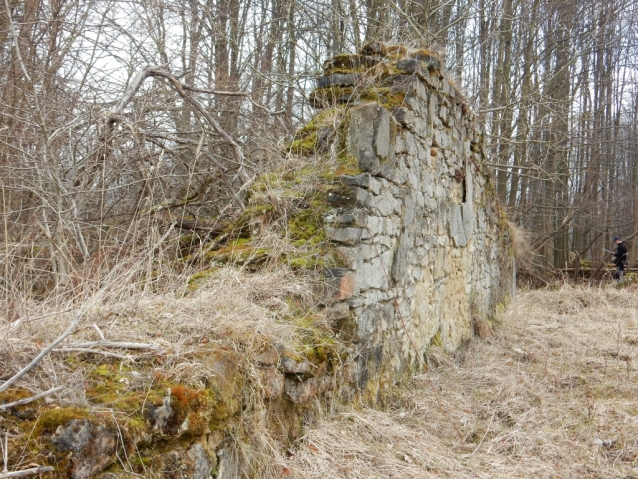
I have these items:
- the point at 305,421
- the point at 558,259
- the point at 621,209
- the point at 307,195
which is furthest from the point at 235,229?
the point at 621,209

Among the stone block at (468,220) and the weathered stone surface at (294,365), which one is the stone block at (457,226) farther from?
the weathered stone surface at (294,365)

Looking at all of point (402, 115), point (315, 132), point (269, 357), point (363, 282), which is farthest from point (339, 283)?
point (402, 115)

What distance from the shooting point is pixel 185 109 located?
5953mm

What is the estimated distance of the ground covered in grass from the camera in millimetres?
2809

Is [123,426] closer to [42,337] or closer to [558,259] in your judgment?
[42,337]

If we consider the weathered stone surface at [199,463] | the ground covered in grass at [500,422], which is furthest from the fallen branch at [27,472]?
the ground covered in grass at [500,422]

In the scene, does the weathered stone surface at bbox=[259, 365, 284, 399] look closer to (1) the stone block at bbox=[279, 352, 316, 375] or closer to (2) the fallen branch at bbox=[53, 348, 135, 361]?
(1) the stone block at bbox=[279, 352, 316, 375]

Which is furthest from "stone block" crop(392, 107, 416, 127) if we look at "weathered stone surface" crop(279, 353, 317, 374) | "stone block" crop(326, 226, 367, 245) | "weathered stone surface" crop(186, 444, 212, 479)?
"weathered stone surface" crop(186, 444, 212, 479)

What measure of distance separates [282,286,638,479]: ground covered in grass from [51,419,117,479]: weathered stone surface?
0.97 meters

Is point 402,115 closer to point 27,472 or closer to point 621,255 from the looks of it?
point 27,472

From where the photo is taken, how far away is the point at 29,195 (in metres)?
5.37

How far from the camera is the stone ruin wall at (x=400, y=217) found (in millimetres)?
3660

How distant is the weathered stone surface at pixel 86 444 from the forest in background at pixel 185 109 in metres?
1.14

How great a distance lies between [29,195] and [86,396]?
418 cm
